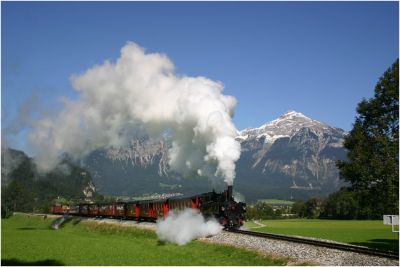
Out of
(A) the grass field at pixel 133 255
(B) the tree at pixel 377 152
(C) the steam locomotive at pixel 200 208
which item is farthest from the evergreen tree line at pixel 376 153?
(A) the grass field at pixel 133 255

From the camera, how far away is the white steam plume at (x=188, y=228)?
35941 mm

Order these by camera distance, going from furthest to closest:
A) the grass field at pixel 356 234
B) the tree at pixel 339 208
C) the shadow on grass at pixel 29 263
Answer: the tree at pixel 339 208
the grass field at pixel 356 234
the shadow on grass at pixel 29 263

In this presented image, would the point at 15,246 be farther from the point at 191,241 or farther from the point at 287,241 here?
the point at 287,241

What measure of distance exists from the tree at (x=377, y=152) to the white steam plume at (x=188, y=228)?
1274cm

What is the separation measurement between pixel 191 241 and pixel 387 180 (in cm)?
1576

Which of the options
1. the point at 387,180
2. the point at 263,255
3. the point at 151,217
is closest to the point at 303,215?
the point at 151,217

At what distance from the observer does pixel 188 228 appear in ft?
119

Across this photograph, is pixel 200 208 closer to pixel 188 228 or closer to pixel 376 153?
pixel 188 228

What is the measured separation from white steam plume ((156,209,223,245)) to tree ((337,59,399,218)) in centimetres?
1274

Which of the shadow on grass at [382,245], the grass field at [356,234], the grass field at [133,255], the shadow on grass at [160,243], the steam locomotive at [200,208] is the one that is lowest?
the grass field at [356,234]

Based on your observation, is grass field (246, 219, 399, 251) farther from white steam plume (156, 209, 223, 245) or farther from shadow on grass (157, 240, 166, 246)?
shadow on grass (157, 240, 166, 246)

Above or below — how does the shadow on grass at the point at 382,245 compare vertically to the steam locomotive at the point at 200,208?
below

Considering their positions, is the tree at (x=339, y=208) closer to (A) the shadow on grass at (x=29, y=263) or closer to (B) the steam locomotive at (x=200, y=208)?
(B) the steam locomotive at (x=200, y=208)

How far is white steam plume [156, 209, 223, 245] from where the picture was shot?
118ft
